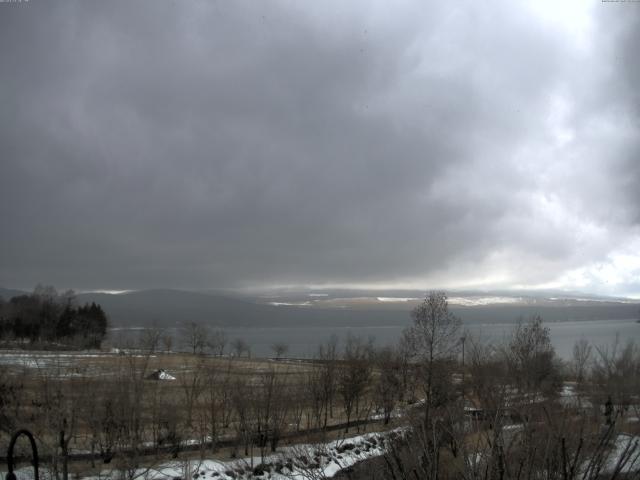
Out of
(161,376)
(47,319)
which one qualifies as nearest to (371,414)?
(161,376)

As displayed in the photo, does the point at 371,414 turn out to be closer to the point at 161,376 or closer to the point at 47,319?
the point at 161,376

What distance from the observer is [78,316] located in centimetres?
13500

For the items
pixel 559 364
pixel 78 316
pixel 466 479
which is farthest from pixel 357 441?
pixel 78 316

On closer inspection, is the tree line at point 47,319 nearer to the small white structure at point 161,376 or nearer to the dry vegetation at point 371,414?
the small white structure at point 161,376

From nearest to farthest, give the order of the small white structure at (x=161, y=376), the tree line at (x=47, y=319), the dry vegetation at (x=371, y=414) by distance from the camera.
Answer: the dry vegetation at (x=371, y=414), the small white structure at (x=161, y=376), the tree line at (x=47, y=319)

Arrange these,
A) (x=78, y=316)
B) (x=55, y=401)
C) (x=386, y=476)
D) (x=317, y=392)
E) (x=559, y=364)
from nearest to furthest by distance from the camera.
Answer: (x=386, y=476) < (x=55, y=401) < (x=317, y=392) < (x=559, y=364) < (x=78, y=316)

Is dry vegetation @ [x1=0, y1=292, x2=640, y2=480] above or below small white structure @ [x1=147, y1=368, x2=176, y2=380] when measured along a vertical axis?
above

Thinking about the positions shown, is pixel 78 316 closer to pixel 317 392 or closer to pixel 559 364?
pixel 317 392

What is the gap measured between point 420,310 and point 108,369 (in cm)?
3276

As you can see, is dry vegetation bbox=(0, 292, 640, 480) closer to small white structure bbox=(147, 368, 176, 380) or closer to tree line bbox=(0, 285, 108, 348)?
small white structure bbox=(147, 368, 176, 380)

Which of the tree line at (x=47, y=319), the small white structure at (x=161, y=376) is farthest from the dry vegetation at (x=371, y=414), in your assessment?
the tree line at (x=47, y=319)

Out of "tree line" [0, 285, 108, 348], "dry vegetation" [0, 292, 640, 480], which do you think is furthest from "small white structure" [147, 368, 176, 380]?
"tree line" [0, 285, 108, 348]

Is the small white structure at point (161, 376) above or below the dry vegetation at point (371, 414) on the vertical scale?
Answer: below

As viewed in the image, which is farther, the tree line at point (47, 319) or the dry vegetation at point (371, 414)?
the tree line at point (47, 319)
